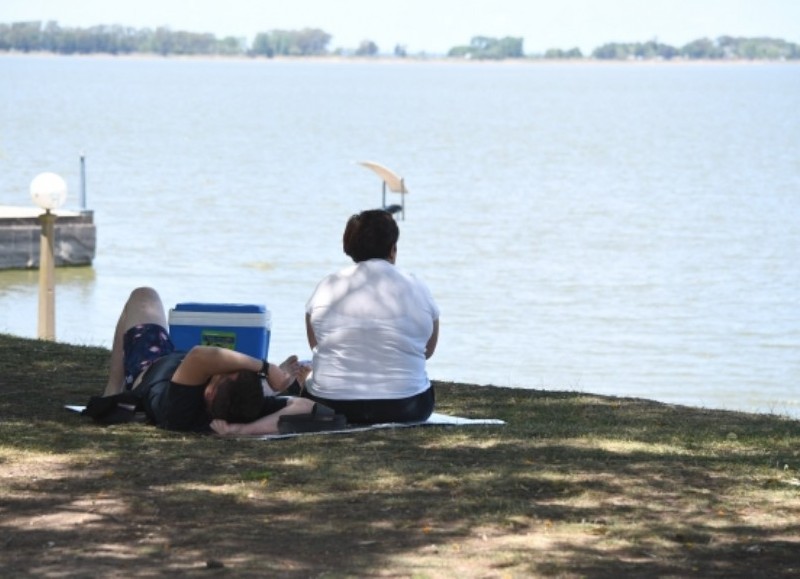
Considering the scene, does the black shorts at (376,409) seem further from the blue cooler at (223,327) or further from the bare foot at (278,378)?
the blue cooler at (223,327)

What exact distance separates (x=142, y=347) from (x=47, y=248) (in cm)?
937

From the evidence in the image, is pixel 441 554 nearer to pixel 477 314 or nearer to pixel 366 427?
pixel 366 427

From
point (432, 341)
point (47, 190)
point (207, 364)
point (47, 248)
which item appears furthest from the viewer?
point (47, 248)

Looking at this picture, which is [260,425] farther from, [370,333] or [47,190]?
[47,190]

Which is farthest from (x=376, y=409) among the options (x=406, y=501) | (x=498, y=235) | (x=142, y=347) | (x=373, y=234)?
(x=498, y=235)

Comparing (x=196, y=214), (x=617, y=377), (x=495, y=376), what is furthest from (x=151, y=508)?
(x=196, y=214)

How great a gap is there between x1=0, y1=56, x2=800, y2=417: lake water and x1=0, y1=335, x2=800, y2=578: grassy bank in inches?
365

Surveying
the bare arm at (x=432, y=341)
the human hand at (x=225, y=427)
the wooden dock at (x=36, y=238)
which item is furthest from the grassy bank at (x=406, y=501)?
the wooden dock at (x=36, y=238)

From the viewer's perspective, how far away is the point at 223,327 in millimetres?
7691

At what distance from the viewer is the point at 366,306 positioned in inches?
271

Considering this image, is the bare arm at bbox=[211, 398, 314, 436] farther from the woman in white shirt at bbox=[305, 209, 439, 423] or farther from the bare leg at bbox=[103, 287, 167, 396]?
the bare leg at bbox=[103, 287, 167, 396]

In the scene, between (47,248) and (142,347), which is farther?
(47,248)

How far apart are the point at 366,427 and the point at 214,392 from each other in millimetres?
667

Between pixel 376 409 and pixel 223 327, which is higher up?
pixel 223 327
